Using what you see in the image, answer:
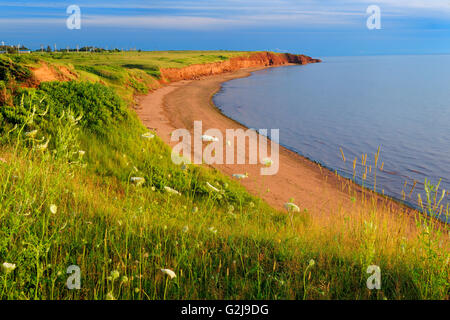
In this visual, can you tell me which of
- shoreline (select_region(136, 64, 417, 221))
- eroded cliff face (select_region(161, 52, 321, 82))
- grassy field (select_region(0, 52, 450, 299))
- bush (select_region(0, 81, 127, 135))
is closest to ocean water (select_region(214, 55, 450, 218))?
shoreline (select_region(136, 64, 417, 221))

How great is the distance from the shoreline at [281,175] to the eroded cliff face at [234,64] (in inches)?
890

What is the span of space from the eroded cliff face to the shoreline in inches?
890

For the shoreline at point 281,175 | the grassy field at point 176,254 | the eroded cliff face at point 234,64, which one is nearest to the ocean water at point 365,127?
the shoreline at point 281,175

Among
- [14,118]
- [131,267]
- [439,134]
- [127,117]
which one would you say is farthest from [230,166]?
[439,134]

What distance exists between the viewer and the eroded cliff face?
187 feet

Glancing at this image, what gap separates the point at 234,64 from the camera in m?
95.9

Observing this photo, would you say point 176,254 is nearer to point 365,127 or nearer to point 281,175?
point 281,175

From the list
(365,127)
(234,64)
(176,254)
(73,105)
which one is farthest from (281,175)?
(234,64)

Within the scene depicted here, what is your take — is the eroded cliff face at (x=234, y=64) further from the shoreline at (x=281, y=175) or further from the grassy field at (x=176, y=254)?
the grassy field at (x=176, y=254)

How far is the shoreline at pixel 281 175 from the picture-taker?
12297 mm

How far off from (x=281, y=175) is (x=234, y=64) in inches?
3330
